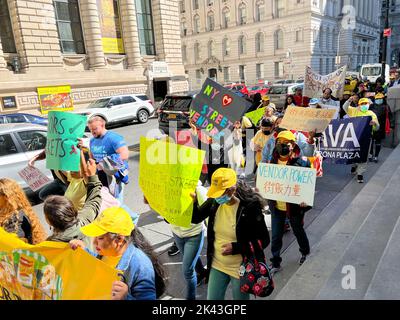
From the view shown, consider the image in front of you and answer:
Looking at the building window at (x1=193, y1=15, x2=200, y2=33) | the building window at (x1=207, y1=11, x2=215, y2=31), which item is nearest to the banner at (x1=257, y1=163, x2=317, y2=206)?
the building window at (x1=207, y1=11, x2=215, y2=31)

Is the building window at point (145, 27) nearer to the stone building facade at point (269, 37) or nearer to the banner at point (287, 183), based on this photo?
the banner at point (287, 183)

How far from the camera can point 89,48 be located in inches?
890

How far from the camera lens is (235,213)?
2.76m

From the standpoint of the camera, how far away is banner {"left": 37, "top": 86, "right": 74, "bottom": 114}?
20078 millimetres

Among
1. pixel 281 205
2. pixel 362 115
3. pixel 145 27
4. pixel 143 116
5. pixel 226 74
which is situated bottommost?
pixel 143 116

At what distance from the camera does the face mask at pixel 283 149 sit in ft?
12.6

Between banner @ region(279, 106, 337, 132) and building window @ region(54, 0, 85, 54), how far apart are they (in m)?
20.0

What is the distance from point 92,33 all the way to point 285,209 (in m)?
22.3

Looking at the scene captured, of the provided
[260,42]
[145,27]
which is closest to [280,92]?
[145,27]

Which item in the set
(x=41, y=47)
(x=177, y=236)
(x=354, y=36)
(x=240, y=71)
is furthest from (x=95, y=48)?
(x=354, y=36)

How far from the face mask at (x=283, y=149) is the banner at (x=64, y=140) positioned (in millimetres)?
2378

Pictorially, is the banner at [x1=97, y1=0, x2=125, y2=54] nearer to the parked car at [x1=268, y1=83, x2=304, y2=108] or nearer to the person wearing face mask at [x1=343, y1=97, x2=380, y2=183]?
the parked car at [x1=268, y1=83, x2=304, y2=108]

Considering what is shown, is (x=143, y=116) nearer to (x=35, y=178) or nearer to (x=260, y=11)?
(x=35, y=178)
